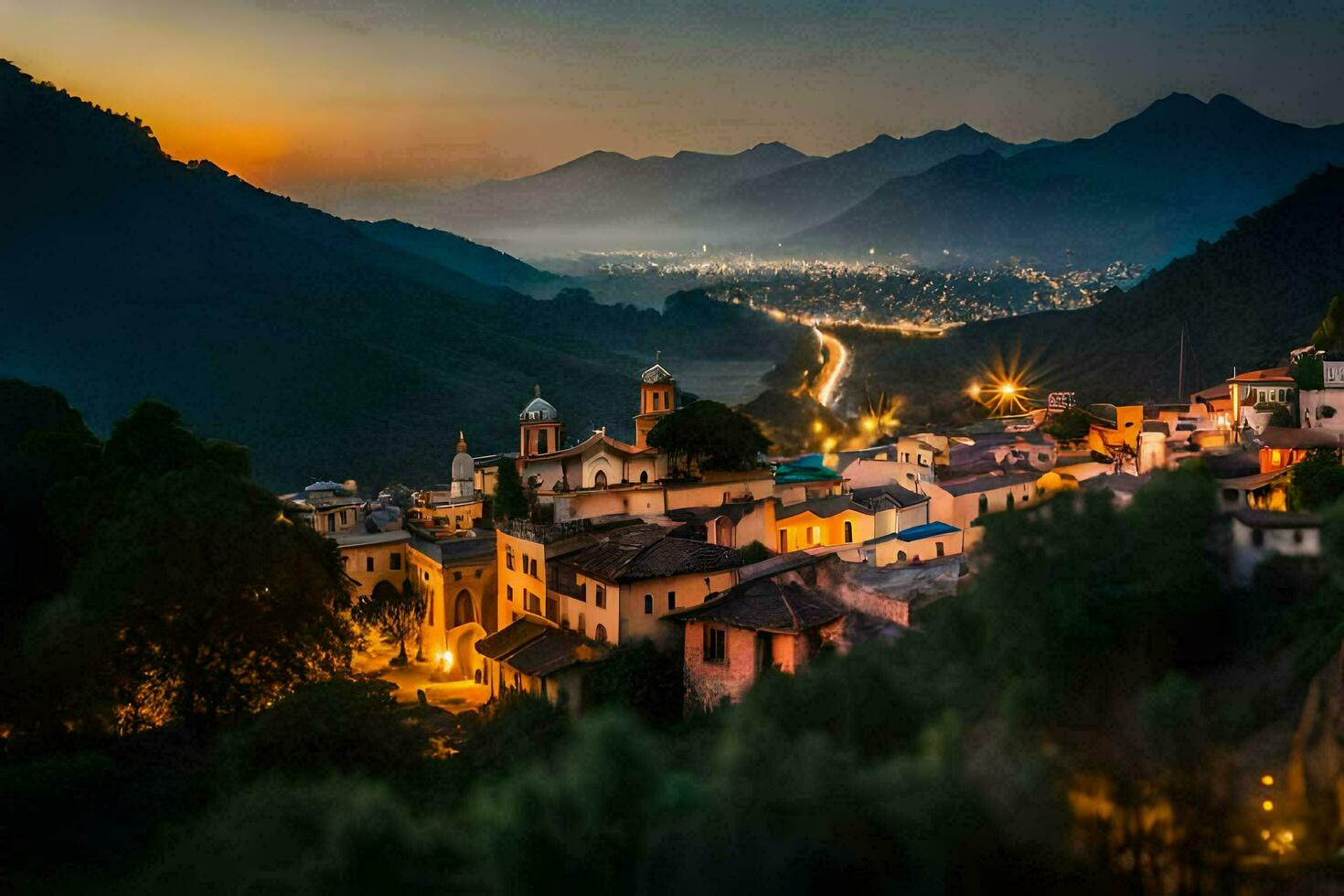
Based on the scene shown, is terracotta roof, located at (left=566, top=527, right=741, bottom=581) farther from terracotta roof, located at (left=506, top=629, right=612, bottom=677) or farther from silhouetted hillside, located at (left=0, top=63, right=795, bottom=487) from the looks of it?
silhouetted hillside, located at (left=0, top=63, right=795, bottom=487)

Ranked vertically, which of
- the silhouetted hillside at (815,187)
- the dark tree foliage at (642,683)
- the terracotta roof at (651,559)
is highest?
the silhouetted hillside at (815,187)

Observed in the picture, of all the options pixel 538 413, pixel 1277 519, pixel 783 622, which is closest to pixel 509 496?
pixel 538 413

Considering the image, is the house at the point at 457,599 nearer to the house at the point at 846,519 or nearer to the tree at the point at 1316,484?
the house at the point at 846,519

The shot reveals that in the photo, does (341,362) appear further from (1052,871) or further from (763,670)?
(1052,871)

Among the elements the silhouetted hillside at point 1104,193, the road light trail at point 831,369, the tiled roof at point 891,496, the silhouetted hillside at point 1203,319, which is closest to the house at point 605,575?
the tiled roof at point 891,496

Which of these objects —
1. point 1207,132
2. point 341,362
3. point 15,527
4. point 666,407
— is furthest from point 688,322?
point 15,527

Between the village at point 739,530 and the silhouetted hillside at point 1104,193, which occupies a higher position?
the silhouetted hillside at point 1104,193
